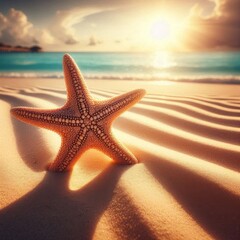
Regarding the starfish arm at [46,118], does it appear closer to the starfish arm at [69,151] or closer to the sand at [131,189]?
the starfish arm at [69,151]

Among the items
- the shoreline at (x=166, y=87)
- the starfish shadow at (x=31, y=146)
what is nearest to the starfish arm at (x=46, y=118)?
the starfish shadow at (x=31, y=146)

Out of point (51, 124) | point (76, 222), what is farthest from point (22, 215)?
point (51, 124)

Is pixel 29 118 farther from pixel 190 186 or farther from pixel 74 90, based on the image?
pixel 190 186

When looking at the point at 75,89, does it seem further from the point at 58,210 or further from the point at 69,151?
the point at 58,210

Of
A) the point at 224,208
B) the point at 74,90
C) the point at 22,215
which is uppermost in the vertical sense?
the point at 74,90

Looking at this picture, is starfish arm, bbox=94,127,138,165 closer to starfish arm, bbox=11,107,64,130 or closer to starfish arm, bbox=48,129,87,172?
starfish arm, bbox=48,129,87,172

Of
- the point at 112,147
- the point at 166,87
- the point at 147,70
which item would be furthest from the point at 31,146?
the point at 147,70
